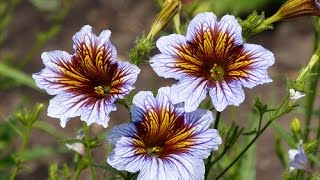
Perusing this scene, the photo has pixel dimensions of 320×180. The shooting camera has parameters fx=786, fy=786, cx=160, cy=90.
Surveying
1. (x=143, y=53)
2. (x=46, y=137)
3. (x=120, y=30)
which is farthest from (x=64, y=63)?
(x=120, y=30)

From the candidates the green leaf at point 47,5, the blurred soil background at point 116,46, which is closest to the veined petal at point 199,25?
the blurred soil background at point 116,46

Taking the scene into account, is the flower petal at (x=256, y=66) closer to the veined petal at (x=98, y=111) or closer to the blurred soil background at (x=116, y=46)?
the veined petal at (x=98, y=111)

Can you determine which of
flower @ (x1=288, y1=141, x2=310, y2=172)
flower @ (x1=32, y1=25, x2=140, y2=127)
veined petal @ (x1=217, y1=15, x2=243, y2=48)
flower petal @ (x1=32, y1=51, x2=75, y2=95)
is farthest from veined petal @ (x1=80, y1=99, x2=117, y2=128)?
flower @ (x1=288, y1=141, x2=310, y2=172)

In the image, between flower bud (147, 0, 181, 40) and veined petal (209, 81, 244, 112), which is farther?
A: flower bud (147, 0, 181, 40)

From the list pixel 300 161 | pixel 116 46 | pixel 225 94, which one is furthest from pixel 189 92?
pixel 116 46

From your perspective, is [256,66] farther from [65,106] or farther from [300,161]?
[65,106]

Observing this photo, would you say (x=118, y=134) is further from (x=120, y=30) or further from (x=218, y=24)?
(x=120, y=30)

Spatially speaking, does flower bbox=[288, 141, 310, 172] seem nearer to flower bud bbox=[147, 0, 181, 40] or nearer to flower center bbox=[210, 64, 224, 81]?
flower center bbox=[210, 64, 224, 81]
